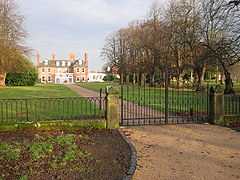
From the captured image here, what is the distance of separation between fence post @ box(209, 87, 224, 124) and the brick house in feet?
359

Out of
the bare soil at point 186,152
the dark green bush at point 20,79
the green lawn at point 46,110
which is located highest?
the dark green bush at point 20,79

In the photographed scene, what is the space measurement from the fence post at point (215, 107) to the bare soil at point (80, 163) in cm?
489

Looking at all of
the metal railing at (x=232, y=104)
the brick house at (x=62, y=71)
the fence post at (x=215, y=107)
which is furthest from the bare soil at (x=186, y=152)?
the brick house at (x=62, y=71)

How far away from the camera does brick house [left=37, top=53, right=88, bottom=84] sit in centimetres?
12162

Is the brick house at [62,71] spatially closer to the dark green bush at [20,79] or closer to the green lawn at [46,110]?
the dark green bush at [20,79]

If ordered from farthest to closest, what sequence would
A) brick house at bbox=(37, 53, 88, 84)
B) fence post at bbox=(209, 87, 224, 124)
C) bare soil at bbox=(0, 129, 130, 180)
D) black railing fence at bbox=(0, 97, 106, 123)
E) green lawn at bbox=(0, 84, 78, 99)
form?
brick house at bbox=(37, 53, 88, 84), green lawn at bbox=(0, 84, 78, 99), fence post at bbox=(209, 87, 224, 124), black railing fence at bbox=(0, 97, 106, 123), bare soil at bbox=(0, 129, 130, 180)

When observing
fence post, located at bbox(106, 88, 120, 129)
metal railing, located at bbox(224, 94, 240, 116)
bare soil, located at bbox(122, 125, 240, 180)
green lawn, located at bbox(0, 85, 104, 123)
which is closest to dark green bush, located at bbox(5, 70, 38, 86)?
green lawn, located at bbox(0, 85, 104, 123)

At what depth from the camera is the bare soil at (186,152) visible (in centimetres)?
644

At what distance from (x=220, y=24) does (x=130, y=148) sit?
684 inches

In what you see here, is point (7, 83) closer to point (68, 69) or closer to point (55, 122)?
point (55, 122)

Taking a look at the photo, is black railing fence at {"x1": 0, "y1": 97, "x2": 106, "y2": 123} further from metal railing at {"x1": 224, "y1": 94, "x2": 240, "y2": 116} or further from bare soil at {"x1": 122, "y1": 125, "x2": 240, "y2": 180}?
metal railing at {"x1": 224, "y1": 94, "x2": 240, "y2": 116}

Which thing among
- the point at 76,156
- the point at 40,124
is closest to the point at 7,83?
the point at 40,124

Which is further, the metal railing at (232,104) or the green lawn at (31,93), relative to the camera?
the green lawn at (31,93)

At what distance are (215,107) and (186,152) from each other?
4.91 metres
